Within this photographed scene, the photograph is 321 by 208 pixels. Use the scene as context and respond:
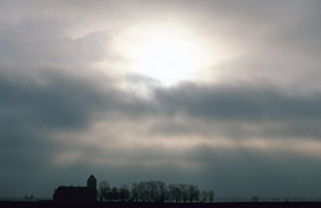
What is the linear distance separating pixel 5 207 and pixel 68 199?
123 meters

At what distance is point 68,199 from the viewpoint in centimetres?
19988

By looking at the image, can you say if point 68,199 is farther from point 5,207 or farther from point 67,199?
point 5,207

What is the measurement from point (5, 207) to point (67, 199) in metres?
122

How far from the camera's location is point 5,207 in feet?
267

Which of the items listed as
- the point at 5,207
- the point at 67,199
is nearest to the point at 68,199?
the point at 67,199

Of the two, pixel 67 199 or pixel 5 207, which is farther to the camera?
pixel 67 199

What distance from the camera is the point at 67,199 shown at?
19975 cm

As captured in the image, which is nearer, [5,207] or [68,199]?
[5,207]
